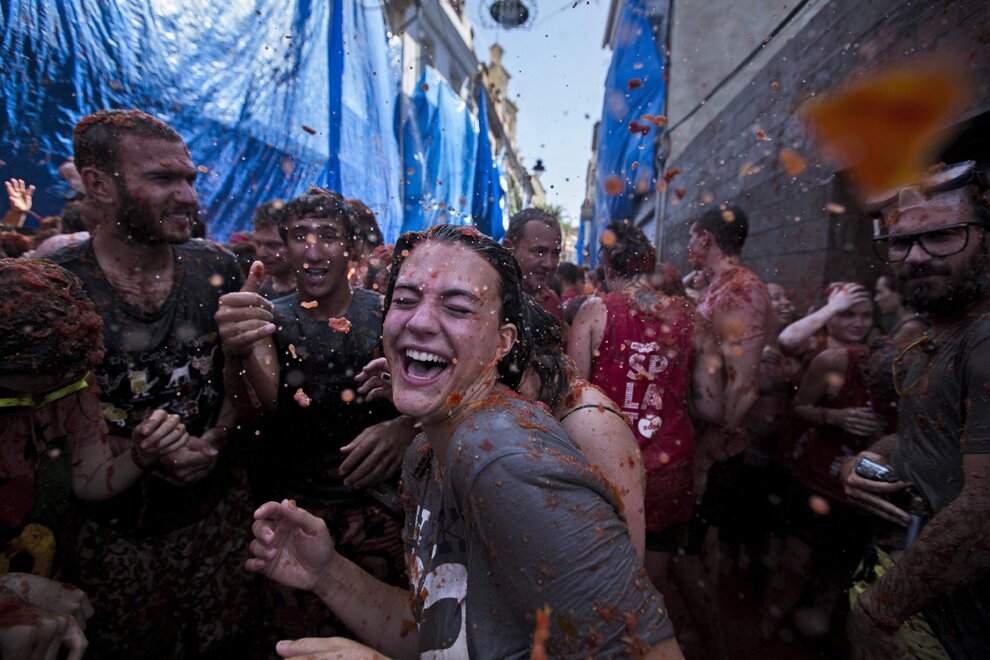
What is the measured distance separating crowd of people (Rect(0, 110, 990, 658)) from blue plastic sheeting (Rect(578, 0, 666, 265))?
5696mm

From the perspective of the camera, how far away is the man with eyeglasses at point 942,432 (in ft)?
5.36

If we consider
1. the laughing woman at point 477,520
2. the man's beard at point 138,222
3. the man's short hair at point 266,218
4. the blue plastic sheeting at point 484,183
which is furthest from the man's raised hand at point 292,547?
the blue plastic sheeting at point 484,183

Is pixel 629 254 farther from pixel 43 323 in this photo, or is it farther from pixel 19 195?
pixel 19 195

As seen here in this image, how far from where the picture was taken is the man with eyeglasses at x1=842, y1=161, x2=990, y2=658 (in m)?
1.63

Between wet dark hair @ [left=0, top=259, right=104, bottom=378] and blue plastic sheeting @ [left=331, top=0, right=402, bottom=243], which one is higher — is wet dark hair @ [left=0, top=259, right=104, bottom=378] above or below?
below

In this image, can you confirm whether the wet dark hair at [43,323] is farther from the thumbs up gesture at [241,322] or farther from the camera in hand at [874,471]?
the camera in hand at [874,471]

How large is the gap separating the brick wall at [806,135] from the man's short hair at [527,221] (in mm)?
2825

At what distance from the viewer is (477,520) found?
3.65 ft

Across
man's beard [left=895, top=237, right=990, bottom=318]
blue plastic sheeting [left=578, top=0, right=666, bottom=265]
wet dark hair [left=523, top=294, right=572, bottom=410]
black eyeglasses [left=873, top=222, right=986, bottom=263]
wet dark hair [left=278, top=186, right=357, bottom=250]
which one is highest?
blue plastic sheeting [left=578, top=0, right=666, bottom=265]

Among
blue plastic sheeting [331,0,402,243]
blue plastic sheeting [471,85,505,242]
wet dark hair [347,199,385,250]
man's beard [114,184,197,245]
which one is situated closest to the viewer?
man's beard [114,184,197,245]

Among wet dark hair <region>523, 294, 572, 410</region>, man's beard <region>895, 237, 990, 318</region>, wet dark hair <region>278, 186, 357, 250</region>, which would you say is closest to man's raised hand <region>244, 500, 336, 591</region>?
wet dark hair <region>523, 294, 572, 410</region>

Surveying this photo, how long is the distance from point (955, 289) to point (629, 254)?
5.48 feet

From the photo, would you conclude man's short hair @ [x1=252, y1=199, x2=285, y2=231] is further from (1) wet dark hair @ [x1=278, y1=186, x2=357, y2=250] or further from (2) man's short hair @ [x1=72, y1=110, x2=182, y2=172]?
(2) man's short hair @ [x1=72, y1=110, x2=182, y2=172]

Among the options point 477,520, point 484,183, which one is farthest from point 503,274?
point 484,183
